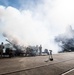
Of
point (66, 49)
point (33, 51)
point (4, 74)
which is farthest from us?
point (66, 49)

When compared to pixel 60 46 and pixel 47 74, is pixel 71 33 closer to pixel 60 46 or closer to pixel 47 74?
pixel 60 46

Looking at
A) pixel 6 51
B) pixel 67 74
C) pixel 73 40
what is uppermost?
pixel 73 40

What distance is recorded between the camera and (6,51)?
52.8 m

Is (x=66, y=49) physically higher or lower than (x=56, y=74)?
higher

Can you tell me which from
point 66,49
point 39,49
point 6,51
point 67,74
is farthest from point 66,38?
point 67,74

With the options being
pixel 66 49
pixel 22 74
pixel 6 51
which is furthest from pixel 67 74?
pixel 66 49

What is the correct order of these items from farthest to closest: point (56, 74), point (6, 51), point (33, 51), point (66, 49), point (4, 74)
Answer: point (66, 49), point (33, 51), point (6, 51), point (56, 74), point (4, 74)

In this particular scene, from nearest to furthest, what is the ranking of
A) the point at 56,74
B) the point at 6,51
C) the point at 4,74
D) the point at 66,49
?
the point at 4,74 < the point at 56,74 < the point at 6,51 < the point at 66,49

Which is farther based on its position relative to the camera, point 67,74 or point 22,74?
point 67,74

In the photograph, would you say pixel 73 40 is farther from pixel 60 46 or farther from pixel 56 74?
pixel 56 74

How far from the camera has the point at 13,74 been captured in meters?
15.1

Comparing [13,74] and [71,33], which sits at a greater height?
[71,33]

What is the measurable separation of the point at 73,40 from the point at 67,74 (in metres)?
74.8

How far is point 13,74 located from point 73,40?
3059 inches
